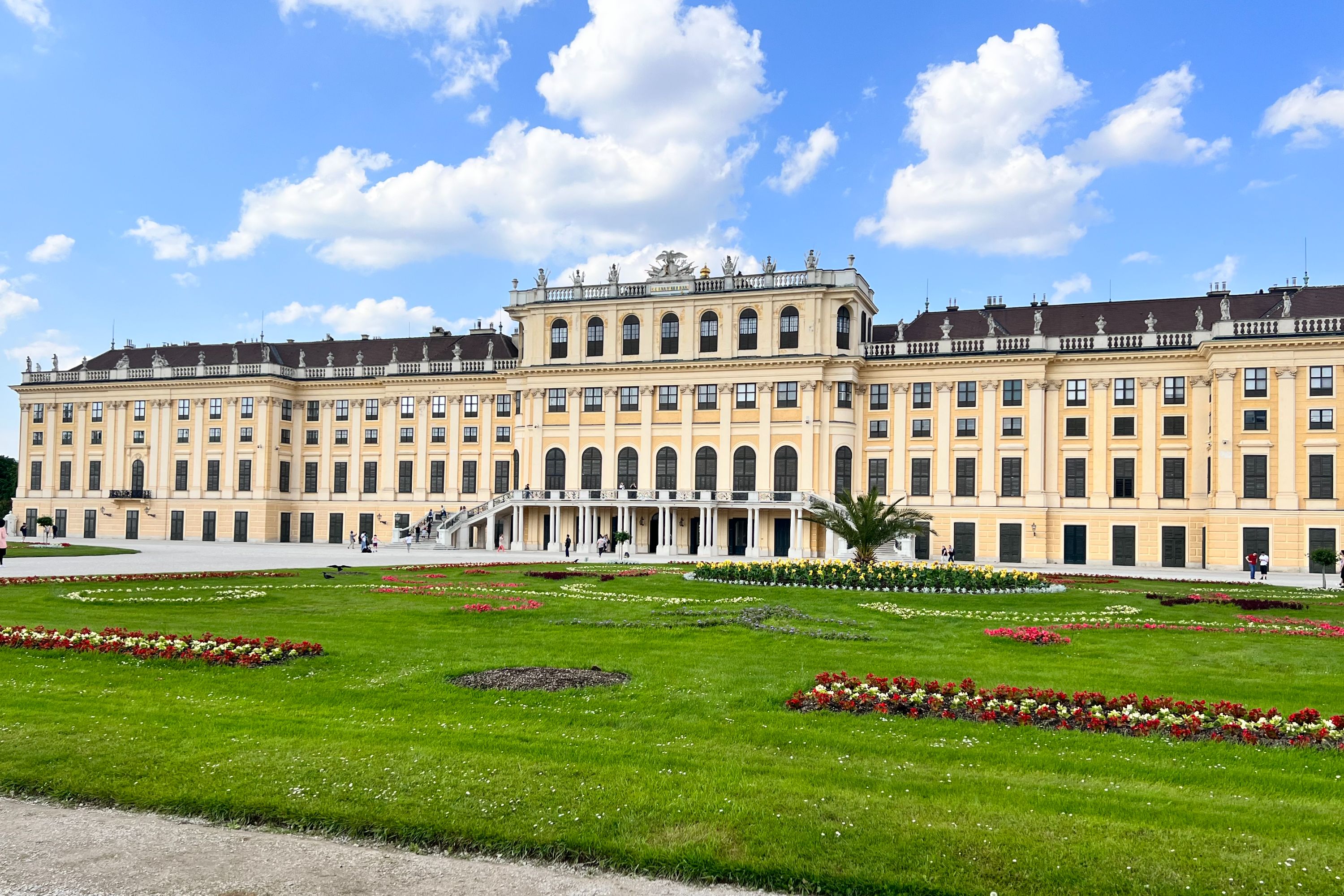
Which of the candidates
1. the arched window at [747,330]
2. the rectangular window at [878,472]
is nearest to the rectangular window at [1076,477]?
the rectangular window at [878,472]

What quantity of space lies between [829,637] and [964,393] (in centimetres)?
4836

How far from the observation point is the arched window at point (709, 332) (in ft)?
229

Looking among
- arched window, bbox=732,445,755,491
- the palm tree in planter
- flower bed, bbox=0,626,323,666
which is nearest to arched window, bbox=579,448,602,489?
arched window, bbox=732,445,755,491

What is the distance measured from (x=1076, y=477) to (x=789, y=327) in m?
20.6

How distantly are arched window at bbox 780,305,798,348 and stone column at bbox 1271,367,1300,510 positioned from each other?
28.0m

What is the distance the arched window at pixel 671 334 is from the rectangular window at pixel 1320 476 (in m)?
38.6

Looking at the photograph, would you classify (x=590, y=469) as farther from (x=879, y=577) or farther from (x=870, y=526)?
(x=879, y=577)

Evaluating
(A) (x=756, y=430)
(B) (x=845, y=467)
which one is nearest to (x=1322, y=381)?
(B) (x=845, y=467)

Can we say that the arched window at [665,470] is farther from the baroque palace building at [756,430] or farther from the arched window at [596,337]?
the arched window at [596,337]

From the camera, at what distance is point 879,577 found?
34625mm

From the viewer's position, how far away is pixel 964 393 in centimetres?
6606

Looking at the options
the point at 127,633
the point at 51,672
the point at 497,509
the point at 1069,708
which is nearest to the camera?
the point at 1069,708

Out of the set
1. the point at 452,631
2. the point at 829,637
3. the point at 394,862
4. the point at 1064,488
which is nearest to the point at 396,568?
the point at 452,631

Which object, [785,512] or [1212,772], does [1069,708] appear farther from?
[785,512]
